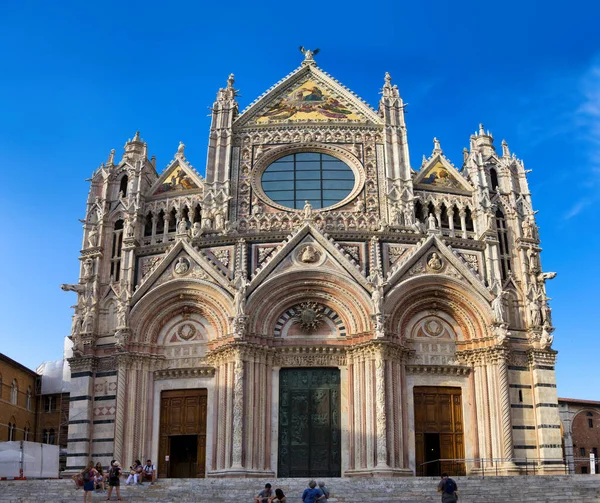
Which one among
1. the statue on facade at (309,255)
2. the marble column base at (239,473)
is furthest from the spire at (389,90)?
the marble column base at (239,473)

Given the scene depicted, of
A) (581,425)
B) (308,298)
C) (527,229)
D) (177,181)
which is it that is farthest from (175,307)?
(581,425)

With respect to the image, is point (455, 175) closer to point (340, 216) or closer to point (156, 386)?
point (340, 216)

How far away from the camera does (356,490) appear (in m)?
20.6

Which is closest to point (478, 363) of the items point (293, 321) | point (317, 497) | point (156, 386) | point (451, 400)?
point (451, 400)

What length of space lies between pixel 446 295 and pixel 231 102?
41.3 feet

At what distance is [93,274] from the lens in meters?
30.0

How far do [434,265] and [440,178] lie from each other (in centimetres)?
486

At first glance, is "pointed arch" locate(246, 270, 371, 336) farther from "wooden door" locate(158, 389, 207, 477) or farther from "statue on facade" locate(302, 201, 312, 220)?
"wooden door" locate(158, 389, 207, 477)

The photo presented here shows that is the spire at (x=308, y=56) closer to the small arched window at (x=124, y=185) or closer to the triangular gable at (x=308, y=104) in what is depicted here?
the triangular gable at (x=308, y=104)

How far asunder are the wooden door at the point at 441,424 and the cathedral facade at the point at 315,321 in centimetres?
5

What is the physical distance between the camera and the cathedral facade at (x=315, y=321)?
26.6 meters

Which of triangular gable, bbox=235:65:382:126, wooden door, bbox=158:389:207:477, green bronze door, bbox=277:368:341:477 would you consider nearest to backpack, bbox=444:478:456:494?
green bronze door, bbox=277:368:341:477

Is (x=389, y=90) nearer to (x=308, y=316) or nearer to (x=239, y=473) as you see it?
(x=308, y=316)

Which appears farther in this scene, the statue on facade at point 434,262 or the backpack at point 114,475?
the statue on facade at point 434,262
